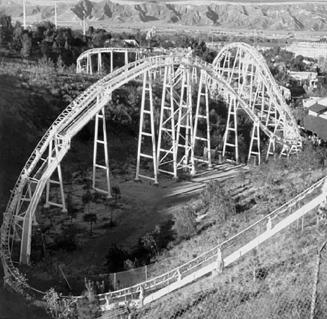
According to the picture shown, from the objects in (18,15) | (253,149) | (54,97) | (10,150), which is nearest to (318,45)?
(253,149)

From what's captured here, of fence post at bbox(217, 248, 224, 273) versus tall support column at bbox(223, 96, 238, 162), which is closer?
fence post at bbox(217, 248, 224, 273)

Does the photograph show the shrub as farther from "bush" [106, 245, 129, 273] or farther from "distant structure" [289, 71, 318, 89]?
"distant structure" [289, 71, 318, 89]

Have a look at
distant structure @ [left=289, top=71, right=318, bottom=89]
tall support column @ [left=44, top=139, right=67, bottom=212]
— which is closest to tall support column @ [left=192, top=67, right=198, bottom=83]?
tall support column @ [left=44, top=139, right=67, bottom=212]

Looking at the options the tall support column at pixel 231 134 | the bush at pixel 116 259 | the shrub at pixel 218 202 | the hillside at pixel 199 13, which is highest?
the hillside at pixel 199 13

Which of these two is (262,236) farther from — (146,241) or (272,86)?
(272,86)

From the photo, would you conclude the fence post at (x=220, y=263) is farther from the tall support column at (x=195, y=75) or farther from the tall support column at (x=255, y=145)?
the tall support column at (x=195, y=75)

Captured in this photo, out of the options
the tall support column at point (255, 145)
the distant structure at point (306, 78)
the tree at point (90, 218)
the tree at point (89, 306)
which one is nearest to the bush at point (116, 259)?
the tree at point (89, 306)

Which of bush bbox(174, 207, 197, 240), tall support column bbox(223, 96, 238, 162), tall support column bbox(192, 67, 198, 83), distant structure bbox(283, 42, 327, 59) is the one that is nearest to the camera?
bush bbox(174, 207, 197, 240)
